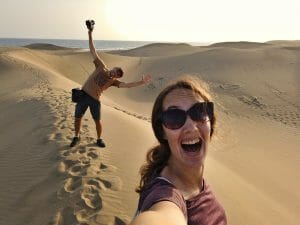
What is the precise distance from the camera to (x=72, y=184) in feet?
18.0

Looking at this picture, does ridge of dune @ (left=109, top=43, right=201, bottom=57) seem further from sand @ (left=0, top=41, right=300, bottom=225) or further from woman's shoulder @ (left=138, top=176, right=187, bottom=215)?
woman's shoulder @ (left=138, top=176, right=187, bottom=215)

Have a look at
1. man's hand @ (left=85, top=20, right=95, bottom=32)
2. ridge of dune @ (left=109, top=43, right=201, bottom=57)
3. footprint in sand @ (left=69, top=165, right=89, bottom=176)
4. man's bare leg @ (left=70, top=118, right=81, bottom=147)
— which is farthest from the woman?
ridge of dune @ (left=109, top=43, right=201, bottom=57)

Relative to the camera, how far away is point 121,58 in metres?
33.0

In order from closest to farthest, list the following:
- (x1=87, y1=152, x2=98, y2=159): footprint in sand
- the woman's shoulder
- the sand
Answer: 1. the woman's shoulder
2. the sand
3. (x1=87, y1=152, x2=98, y2=159): footprint in sand

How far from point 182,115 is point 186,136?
0.12 metres

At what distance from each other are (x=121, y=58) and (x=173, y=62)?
7576mm

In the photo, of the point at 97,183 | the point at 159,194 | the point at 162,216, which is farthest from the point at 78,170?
the point at 162,216

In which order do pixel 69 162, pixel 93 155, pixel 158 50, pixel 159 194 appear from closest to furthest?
pixel 159 194, pixel 69 162, pixel 93 155, pixel 158 50

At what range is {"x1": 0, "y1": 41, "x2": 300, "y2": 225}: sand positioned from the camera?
5.19m

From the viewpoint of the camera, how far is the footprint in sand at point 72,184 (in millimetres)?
5338

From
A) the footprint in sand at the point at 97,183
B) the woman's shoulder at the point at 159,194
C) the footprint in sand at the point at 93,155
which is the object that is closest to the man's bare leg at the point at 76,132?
the footprint in sand at the point at 93,155

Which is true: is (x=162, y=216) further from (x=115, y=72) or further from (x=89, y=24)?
(x=89, y=24)

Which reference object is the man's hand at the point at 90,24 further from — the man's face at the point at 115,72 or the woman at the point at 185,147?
the woman at the point at 185,147

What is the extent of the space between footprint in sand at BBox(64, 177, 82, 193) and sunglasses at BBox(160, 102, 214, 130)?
327 centimetres
